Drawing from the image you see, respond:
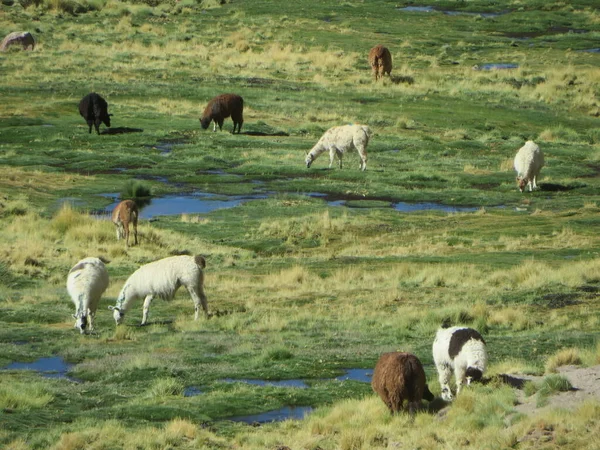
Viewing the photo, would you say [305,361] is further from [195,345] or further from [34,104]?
[34,104]

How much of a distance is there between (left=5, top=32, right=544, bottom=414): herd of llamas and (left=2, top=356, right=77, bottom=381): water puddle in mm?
2029

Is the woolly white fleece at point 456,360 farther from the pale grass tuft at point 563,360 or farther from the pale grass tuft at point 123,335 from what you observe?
the pale grass tuft at point 123,335

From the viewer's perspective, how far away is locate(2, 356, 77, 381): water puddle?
69.9 feet

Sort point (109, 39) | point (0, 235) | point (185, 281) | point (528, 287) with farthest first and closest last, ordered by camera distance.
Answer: point (109, 39) → point (0, 235) → point (528, 287) → point (185, 281)

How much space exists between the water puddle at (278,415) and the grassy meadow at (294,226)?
0.19 meters

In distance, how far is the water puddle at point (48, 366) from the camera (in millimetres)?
21312

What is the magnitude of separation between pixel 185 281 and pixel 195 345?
2444mm

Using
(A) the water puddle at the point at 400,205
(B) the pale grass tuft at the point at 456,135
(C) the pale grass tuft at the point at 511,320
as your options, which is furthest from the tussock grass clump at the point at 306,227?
(B) the pale grass tuft at the point at 456,135

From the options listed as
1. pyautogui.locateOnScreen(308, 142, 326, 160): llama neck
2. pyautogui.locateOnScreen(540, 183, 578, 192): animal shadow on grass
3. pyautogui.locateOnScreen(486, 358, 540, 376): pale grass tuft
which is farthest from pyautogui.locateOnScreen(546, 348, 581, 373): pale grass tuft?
pyautogui.locateOnScreen(308, 142, 326, 160): llama neck

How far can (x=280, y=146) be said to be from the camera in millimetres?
52188

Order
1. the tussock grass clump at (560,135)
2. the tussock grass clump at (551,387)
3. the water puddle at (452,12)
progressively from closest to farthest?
the tussock grass clump at (551,387) < the tussock grass clump at (560,135) < the water puddle at (452,12)

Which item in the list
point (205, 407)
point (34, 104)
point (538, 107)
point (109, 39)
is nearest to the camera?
point (205, 407)

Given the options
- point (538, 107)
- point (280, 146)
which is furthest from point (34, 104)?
point (538, 107)

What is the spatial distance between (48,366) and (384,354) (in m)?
7.41
